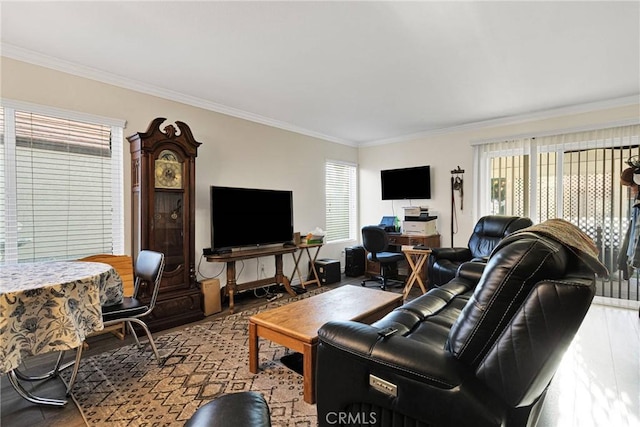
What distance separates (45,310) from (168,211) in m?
1.76

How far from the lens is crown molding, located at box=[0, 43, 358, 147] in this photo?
263 cm

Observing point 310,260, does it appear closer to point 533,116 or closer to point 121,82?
point 121,82

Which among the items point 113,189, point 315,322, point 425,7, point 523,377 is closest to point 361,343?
point 523,377

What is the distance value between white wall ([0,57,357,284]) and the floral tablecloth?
1537mm

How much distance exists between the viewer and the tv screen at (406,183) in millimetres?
5305

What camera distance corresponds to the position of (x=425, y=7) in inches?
79.9

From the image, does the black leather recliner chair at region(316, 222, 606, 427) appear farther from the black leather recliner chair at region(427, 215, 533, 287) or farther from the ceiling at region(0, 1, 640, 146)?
the black leather recliner chair at region(427, 215, 533, 287)

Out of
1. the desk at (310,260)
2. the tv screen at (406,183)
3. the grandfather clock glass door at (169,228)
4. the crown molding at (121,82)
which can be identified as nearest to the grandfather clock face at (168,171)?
the grandfather clock glass door at (169,228)

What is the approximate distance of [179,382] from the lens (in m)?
2.17

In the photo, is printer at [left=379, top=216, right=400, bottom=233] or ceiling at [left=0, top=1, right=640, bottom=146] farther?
printer at [left=379, top=216, right=400, bottom=233]

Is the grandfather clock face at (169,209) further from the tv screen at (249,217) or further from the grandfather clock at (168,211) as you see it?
the tv screen at (249,217)

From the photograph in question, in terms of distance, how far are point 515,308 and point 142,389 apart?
2264mm

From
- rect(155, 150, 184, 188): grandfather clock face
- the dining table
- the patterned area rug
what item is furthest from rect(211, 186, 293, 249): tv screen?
the dining table

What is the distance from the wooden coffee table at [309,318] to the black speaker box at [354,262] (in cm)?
267
